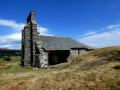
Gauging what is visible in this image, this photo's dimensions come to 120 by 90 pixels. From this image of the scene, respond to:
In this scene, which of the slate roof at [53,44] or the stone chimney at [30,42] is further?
the slate roof at [53,44]

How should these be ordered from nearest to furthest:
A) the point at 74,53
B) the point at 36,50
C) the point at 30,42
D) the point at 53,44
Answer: the point at 36,50 → the point at 30,42 → the point at 53,44 → the point at 74,53

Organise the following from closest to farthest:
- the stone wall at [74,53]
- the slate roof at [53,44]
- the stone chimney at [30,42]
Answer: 1. the stone chimney at [30,42]
2. the slate roof at [53,44]
3. the stone wall at [74,53]

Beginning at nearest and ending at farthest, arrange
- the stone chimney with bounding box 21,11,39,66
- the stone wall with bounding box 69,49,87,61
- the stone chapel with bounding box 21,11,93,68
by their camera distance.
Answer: the stone chapel with bounding box 21,11,93,68, the stone chimney with bounding box 21,11,39,66, the stone wall with bounding box 69,49,87,61

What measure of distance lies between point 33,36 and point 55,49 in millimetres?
4336

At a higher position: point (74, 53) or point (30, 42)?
point (30, 42)

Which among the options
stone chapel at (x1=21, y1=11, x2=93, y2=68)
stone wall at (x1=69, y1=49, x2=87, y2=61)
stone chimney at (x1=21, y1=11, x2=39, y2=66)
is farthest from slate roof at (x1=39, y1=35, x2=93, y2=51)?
stone chimney at (x1=21, y1=11, x2=39, y2=66)

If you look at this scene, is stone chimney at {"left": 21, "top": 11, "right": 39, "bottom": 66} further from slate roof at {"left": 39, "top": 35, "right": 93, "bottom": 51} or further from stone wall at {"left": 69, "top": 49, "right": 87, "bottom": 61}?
stone wall at {"left": 69, "top": 49, "right": 87, "bottom": 61}

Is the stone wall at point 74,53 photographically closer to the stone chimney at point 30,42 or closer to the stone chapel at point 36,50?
the stone chapel at point 36,50

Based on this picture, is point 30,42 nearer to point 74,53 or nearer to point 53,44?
point 53,44

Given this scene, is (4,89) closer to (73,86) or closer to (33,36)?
(73,86)

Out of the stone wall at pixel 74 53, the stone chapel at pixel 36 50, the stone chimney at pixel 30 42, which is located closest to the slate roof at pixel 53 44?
the stone chapel at pixel 36 50

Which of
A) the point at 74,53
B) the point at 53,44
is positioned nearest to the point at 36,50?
the point at 53,44

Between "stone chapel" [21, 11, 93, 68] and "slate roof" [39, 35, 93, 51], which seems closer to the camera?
"stone chapel" [21, 11, 93, 68]

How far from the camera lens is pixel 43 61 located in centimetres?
1428
